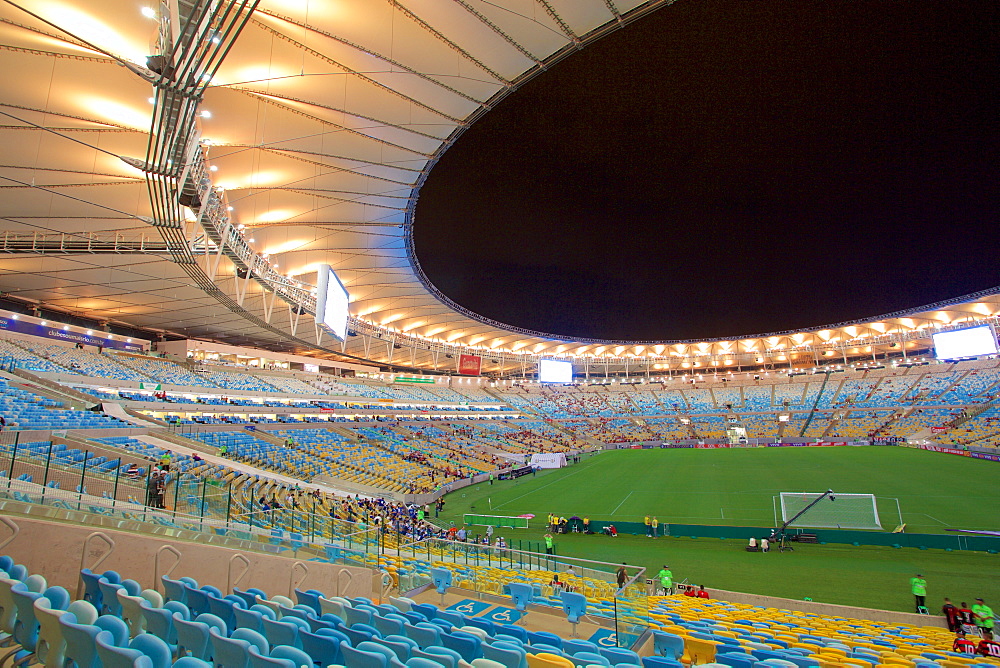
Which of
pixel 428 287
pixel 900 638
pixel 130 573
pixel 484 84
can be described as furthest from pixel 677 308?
pixel 130 573

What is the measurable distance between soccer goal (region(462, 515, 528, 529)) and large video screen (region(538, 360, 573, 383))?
3165cm

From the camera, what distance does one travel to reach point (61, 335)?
36.2m

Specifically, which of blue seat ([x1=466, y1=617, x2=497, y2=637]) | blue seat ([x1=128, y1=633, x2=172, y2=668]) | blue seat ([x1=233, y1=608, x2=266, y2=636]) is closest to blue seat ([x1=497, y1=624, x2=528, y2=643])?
blue seat ([x1=466, y1=617, x2=497, y2=637])

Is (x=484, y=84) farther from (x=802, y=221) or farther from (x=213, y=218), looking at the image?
(x=802, y=221)

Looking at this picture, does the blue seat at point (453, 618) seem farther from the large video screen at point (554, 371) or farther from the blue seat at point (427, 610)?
the large video screen at point (554, 371)

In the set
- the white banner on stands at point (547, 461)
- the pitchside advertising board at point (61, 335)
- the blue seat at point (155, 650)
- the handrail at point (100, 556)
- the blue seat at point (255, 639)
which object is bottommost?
the blue seat at point (255, 639)

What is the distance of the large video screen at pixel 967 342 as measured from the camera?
146 ft

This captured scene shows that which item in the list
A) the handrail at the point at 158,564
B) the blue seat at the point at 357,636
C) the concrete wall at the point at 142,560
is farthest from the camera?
the handrail at the point at 158,564

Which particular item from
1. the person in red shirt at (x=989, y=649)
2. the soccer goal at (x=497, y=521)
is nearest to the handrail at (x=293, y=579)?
the person in red shirt at (x=989, y=649)

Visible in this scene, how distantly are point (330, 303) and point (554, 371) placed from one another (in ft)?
123

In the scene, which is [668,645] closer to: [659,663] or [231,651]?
[659,663]

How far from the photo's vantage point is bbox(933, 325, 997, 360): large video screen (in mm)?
Result: 44562

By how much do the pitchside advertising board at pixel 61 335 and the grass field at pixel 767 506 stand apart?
29.7 m

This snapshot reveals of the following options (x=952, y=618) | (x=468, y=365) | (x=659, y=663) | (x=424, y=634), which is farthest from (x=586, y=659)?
(x=468, y=365)
